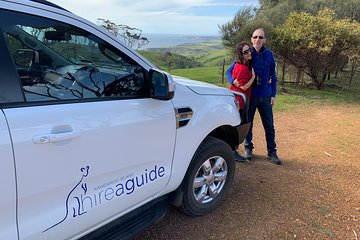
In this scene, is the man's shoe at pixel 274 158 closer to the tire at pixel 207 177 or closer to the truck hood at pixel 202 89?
the tire at pixel 207 177

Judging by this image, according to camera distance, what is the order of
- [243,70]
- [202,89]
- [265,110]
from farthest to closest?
[265,110]
[243,70]
[202,89]

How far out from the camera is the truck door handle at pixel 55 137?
5.47ft

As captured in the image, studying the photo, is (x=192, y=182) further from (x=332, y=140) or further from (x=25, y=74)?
(x=332, y=140)

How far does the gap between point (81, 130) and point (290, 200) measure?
2738 millimetres

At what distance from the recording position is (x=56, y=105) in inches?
71.9

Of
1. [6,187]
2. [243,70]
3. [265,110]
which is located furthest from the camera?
[265,110]

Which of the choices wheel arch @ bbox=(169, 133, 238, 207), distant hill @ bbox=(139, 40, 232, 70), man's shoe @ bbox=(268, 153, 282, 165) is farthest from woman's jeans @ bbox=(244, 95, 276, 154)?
distant hill @ bbox=(139, 40, 232, 70)

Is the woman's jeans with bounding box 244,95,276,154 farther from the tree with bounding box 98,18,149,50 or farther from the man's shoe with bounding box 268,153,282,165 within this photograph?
the tree with bounding box 98,18,149,50

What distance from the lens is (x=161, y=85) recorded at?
2.34 m

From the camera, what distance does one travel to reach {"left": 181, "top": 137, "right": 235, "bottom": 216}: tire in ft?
10.0

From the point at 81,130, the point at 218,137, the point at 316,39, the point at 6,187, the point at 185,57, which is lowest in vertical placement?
the point at 185,57

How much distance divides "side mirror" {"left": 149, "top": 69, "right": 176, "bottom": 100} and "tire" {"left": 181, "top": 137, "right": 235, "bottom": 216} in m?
0.88

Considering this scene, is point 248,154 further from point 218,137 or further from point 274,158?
point 218,137

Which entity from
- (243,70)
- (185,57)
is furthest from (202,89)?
(185,57)
